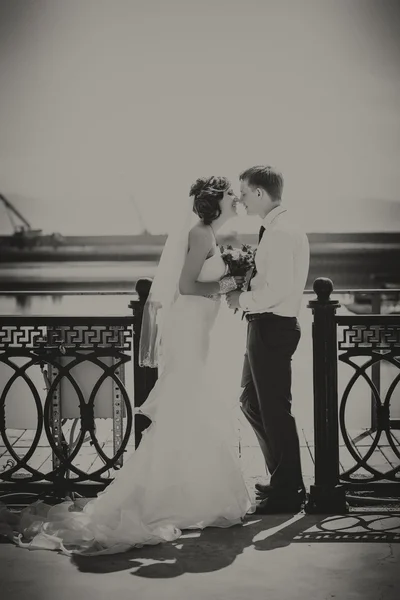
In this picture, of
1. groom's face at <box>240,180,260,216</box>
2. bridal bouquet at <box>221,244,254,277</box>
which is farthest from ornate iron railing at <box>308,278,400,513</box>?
groom's face at <box>240,180,260,216</box>

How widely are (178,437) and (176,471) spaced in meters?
0.12

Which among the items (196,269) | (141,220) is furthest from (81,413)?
(141,220)

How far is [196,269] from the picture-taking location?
3.31 meters

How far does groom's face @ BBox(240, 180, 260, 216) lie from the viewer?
3338 mm

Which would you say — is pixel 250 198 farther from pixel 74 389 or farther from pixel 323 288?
pixel 74 389

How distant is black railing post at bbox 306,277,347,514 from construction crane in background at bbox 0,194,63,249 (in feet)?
23.0

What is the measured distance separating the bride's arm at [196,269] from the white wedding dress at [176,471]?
4 cm

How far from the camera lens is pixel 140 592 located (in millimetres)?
2586

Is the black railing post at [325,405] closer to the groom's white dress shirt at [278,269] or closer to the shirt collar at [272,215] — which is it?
the groom's white dress shirt at [278,269]

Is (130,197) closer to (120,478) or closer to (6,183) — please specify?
(6,183)

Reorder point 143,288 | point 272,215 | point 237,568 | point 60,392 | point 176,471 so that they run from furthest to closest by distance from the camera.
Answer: point 60,392 → point 143,288 → point 272,215 → point 176,471 → point 237,568

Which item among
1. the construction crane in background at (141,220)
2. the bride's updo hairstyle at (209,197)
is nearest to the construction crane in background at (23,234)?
the construction crane in background at (141,220)

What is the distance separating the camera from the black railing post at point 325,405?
3.32 m

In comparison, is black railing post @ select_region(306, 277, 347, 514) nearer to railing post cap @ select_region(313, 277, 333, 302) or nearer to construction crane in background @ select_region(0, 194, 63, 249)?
railing post cap @ select_region(313, 277, 333, 302)
